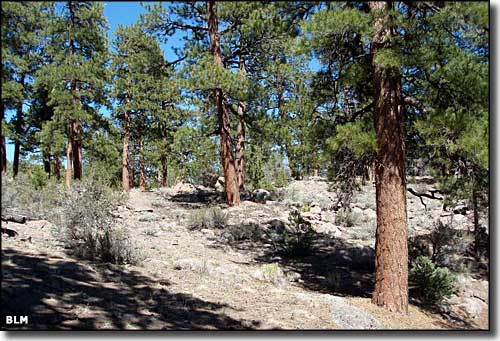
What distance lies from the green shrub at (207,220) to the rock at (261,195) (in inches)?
116

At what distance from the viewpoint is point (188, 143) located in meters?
9.16

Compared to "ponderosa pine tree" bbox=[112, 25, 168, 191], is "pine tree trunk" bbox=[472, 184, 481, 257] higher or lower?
lower

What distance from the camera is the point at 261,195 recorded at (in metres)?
11.3

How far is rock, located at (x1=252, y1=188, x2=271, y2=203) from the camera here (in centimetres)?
1091

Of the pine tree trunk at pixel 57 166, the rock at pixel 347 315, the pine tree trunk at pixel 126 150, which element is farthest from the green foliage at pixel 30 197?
the pine tree trunk at pixel 126 150

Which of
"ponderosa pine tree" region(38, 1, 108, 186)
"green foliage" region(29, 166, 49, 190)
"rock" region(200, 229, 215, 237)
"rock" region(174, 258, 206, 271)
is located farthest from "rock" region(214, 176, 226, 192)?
Result: "rock" region(174, 258, 206, 271)

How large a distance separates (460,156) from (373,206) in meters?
6.16

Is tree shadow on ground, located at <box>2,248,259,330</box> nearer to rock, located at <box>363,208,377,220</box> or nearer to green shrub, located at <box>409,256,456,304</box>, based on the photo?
green shrub, located at <box>409,256,456,304</box>

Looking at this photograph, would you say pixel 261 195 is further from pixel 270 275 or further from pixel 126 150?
pixel 270 275

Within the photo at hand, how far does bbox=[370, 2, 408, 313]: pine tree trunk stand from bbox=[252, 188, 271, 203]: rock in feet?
21.0

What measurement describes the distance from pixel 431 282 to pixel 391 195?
155 centimetres

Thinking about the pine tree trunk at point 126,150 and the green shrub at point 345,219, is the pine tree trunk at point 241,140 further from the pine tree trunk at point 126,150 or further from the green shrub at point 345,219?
the green shrub at point 345,219

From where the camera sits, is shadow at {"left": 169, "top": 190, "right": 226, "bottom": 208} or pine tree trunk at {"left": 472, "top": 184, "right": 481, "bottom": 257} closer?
pine tree trunk at {"left": 472, "top": 184, "right": 481, "bottom": 257}

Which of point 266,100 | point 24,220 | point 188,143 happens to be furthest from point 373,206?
point 24,220
